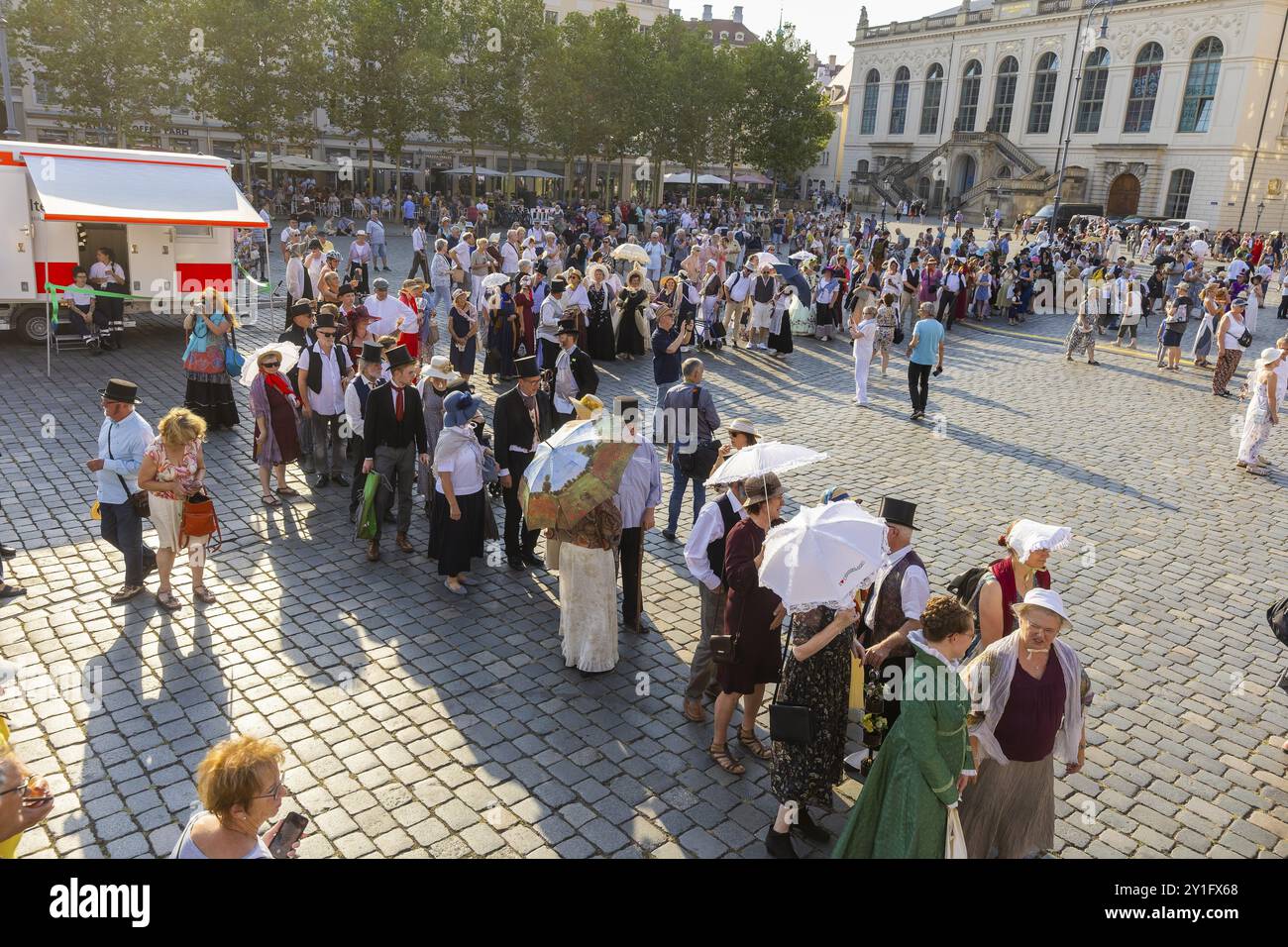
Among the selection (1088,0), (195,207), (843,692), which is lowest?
(843,692)

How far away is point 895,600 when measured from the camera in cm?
534

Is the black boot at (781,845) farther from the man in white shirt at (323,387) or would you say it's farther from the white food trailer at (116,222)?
the white food trailer at (116,222)

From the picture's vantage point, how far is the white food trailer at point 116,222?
14891 millimetres

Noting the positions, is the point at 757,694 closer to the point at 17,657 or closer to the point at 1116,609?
the point at 1116,609

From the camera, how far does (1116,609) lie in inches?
316

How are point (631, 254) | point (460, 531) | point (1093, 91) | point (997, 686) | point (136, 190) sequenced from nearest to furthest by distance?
point (997, 686) < point (460, 531) < point (136, 190) < point (631, 254) < point (1093, 91)

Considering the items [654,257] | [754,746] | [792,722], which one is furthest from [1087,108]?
[792,722]

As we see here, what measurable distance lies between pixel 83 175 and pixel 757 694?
50.0ft

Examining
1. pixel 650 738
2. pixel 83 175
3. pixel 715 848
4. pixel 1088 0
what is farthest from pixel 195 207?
pixel 1088 0

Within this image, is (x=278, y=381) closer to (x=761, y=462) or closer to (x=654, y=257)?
(x=761, y=462)

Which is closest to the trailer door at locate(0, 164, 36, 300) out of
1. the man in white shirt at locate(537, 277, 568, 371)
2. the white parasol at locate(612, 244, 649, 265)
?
the man in white shirt at locate(537, 277, 568, 371)

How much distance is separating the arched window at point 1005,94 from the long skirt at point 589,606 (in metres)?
69.2

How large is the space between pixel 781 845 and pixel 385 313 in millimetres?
Result: 9437

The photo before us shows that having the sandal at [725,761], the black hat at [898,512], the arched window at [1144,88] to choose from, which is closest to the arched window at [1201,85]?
the arched window at [1144,88]
